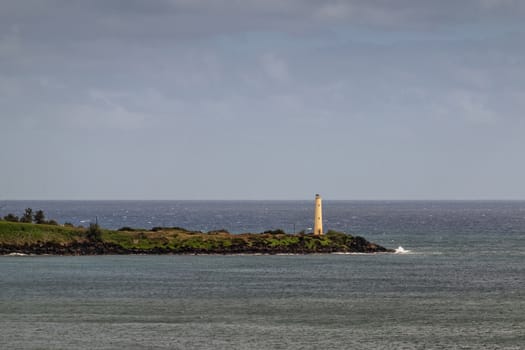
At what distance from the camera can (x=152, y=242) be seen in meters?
119

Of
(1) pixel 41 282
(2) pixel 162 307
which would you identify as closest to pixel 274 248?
(1) pixel 41 282

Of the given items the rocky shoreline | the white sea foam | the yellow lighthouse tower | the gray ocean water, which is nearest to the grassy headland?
the rocky shoreline

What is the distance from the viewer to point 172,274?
90938mm

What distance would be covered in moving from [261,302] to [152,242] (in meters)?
51.3

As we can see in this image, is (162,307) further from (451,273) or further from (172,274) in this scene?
(451,273)

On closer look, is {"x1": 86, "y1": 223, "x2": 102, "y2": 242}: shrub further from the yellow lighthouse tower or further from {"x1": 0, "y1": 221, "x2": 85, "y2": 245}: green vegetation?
the yellow lighthouse tower

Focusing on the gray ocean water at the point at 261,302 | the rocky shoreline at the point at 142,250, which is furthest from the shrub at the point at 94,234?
the gray ocean water at the point at 261,302

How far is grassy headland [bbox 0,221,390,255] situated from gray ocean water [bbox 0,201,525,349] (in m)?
5.21

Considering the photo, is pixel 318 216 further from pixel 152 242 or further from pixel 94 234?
pixel 94 234

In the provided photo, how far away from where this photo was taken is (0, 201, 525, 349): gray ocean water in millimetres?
53062

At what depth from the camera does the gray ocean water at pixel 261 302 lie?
53.1 m

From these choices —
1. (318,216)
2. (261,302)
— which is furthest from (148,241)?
(261,302)

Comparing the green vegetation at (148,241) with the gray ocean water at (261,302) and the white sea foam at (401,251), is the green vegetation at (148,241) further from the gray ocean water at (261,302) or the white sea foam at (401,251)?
the gray ocean water at (261,302)

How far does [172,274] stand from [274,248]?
103 ft
